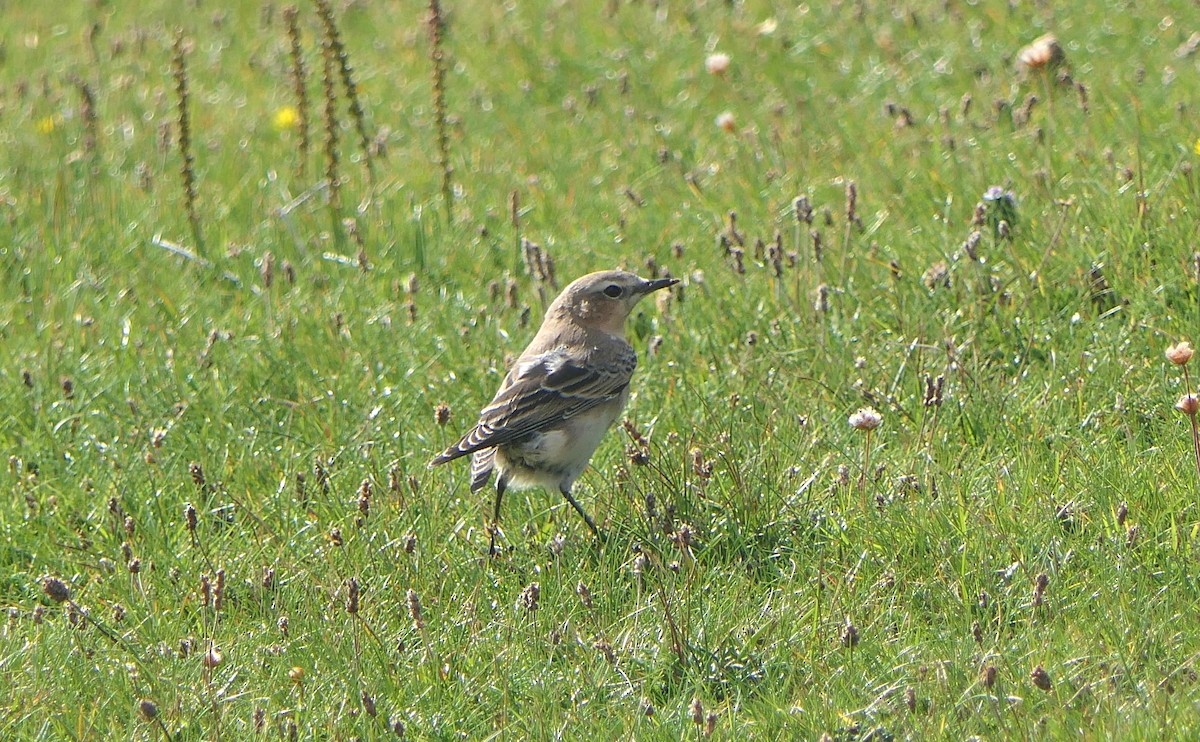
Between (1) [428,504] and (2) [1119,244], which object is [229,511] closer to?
(1) [428,504]

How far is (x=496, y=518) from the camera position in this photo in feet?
19.0

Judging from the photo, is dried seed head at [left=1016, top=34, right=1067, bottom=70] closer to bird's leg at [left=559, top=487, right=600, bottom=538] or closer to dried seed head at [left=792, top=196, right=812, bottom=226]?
dried seed head at [left=792, top=196, right=812, bottom=226]

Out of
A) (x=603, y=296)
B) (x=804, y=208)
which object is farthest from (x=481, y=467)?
(x=804, y=208)

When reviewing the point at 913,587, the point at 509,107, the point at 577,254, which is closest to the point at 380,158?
the point at 509,107

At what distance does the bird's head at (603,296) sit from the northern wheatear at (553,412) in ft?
0.16

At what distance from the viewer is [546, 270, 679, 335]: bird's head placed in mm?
6680

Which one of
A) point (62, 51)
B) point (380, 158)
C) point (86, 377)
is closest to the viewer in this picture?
point (86, 377)

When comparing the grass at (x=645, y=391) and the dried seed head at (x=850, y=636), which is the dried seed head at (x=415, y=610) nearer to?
the grass at (x=645, y=391)

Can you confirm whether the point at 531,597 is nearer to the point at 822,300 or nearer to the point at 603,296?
the point at 603,296

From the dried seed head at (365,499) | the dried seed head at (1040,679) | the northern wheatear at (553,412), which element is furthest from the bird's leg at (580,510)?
the dried seed head at (1040,679)

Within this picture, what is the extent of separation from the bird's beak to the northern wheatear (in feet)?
0.04

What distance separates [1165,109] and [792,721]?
4.84 meters

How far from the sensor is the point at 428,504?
5.89 meters

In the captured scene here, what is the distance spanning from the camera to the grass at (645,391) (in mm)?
4762
